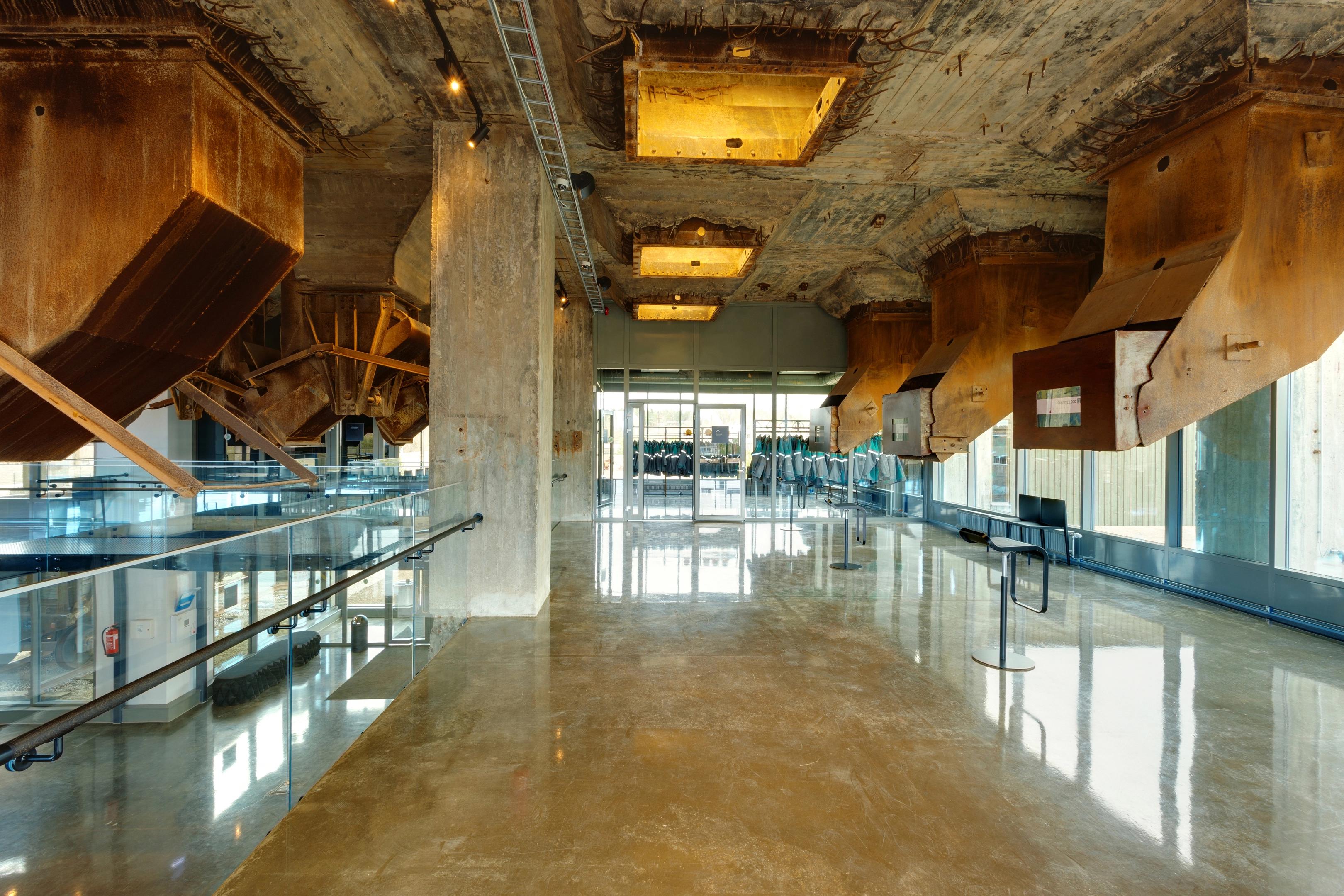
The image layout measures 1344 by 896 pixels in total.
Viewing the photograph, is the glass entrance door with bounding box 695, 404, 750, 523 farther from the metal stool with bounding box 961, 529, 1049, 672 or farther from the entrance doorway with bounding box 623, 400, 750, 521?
the metal stool with bounding box 961, 529, 1049, 672

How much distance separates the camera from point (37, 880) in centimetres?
140

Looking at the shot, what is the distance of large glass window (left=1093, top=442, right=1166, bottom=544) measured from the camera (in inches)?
285

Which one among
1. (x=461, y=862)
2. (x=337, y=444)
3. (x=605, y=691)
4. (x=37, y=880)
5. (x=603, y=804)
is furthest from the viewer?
(x=337, y=444)

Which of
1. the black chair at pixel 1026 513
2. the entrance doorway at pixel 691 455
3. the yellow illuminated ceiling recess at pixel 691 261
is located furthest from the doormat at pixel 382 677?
Answer: the entrance doorway at pixel 691 455

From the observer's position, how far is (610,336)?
1274 cm

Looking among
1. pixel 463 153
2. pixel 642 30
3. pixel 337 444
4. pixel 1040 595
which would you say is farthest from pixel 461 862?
pixel 337 444

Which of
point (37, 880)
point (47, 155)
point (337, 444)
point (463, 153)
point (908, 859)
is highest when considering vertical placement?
point (463, 153)

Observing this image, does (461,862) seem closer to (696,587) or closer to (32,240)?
(32,240)

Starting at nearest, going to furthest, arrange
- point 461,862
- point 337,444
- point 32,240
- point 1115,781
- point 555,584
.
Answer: point 461,862, point 1115,781, point 32,240, point 555,584, point 337,444

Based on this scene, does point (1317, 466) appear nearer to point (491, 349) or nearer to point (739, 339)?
point (491, 349)

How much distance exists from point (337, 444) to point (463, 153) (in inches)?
474

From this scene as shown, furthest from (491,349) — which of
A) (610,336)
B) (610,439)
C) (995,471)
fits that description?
(995,471)

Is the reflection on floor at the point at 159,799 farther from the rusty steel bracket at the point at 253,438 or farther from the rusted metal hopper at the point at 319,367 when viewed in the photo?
the rusted metal hopper at the point at 319,367

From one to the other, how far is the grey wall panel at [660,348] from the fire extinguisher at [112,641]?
11275 millimetres
